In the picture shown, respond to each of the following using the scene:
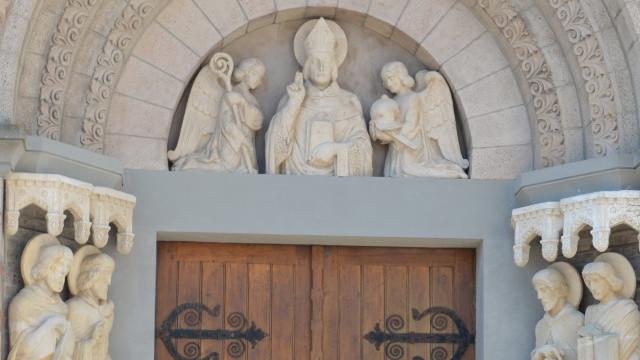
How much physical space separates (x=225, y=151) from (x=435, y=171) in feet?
4.50

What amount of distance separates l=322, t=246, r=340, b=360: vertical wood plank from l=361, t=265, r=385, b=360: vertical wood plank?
184 mm

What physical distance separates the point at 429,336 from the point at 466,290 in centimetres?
39

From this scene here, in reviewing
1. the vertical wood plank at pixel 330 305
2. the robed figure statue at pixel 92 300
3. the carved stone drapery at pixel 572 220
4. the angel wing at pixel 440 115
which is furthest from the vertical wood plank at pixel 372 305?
→ the robed figure statue at pixel 92 300

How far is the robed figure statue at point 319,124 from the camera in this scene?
10.9m

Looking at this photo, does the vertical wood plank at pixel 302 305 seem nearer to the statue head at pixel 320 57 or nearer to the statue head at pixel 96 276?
the statue head at pixel 320 57

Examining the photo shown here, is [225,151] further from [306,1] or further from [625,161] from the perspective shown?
[625,161]

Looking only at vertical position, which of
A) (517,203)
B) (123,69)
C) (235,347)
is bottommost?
(235,347)

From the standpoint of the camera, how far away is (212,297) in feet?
36.0

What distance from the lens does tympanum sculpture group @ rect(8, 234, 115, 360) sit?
31.9 feet

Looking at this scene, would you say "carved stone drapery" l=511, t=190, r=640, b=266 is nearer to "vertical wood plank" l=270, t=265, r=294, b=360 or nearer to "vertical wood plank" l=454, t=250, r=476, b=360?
"vertical wood plank" l=454, t=250, r=476, b=360

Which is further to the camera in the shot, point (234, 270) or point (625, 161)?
point (234, 270)

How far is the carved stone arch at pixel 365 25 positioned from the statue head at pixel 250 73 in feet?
0.67

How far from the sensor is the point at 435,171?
Result: 11000 millimetres

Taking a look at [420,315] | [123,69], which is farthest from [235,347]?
[123,69]
